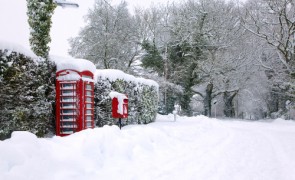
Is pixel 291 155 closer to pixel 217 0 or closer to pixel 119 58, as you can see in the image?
pixel 119 58

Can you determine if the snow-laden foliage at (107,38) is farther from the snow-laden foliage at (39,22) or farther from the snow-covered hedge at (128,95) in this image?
the snow-laden foliage at (39,22)

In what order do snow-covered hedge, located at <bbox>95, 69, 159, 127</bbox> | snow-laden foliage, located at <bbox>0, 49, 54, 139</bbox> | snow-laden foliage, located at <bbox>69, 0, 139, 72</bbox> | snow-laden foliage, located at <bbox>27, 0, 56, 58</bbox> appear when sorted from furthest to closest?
snow-laden foliage, located at <bbox>69, 0, 139, 72</bbox> < snow-covered hedge, located at <bbox>95, 69, 159, 127</bbox> < snow-laden foliage, located at <bbox>27, 0, 56, 58</bbox> < snow-laden foliage, located at <bbox>0, 49, 54, 139</bbox>

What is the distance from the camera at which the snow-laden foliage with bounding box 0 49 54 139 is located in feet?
25.1

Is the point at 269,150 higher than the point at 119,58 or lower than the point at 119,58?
lower

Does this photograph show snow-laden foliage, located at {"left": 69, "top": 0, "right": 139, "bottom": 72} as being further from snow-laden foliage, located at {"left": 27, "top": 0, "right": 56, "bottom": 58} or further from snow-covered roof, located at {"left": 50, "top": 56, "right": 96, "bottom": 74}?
snow-covered roof, located at {"left": 50, "top": 56, "right": 96, "bottom": 74}

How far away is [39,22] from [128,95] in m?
5.42

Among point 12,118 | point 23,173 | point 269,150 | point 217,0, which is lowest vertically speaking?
point 269,150

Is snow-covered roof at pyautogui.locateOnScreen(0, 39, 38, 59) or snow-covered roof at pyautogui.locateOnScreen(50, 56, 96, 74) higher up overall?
snow-covered roof at pyautogui.locateOnScreen(0, 39, 38, 59)

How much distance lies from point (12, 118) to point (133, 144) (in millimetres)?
3498

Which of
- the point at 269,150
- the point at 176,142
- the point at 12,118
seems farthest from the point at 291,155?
the point at 12,118

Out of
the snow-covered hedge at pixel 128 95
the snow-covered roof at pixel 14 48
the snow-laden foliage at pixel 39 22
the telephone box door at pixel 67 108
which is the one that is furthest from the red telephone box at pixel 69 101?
the snow-covered hedge at pixel 128 95

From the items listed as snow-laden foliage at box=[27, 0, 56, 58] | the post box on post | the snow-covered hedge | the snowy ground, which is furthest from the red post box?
snow-laden foliage at box=[27, 0, 56, 58]

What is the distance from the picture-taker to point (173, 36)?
34.5 meters

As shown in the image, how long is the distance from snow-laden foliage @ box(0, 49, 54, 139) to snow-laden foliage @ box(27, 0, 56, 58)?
1.69m
